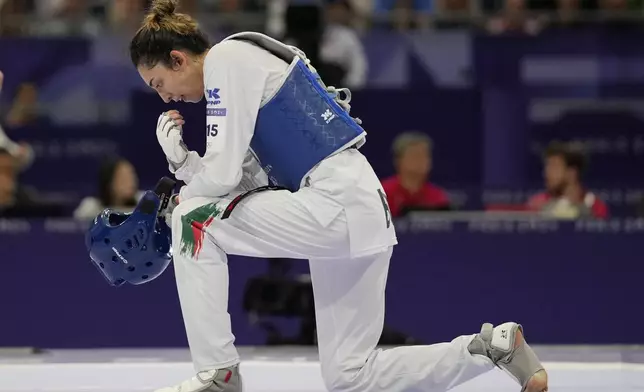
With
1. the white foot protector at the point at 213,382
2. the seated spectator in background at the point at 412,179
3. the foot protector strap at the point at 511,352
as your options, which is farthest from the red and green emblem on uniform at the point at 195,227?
the seated spectator in background at the point at 412,179

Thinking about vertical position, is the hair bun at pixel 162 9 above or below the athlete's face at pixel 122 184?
above

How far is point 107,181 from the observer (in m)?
8.63

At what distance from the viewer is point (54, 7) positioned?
1116 centimetres

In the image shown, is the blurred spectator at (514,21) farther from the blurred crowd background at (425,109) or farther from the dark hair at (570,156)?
the dark hair at (570,156)

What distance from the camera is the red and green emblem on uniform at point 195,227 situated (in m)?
4.42

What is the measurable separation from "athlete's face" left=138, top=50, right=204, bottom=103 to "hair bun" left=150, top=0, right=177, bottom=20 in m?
0.16

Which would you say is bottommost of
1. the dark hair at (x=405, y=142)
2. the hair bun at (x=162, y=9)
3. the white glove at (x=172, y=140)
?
the dark hair at (x=405, y=142)

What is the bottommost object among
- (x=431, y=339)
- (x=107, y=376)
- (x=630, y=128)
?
(x=431, y=339)

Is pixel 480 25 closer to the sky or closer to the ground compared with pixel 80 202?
closer to the sky

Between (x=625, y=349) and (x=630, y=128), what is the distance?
116 inches

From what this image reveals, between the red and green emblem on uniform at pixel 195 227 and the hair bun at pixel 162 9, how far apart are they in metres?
0.76

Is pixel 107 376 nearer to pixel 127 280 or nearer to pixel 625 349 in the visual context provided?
pixel 127 280

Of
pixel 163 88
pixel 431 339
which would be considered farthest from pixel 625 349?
pixel 163 88

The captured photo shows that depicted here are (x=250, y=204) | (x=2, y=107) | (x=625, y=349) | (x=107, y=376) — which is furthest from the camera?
(x=2, y=107)
